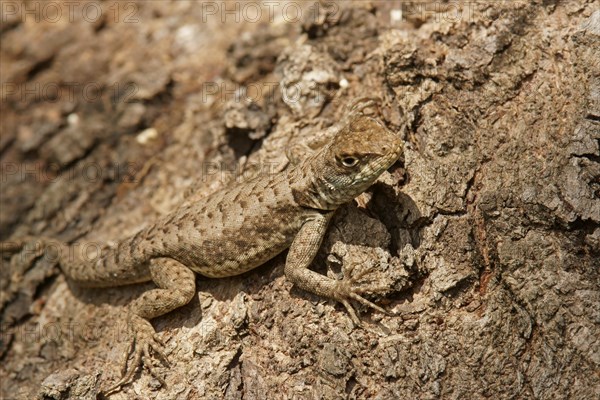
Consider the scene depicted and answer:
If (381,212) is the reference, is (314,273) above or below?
below

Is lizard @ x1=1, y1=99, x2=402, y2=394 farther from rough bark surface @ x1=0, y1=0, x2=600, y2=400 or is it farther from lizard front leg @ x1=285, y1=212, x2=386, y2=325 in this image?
rough bark surface @ x1=0, y1=0, x2=600, y2=400

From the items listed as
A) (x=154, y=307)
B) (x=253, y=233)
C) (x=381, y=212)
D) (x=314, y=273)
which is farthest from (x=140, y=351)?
(x=381, y=212)

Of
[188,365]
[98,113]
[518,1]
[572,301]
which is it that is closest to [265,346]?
[188,365]

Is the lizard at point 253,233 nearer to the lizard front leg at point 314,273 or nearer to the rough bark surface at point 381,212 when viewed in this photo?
the lizard front leg at point 314,273

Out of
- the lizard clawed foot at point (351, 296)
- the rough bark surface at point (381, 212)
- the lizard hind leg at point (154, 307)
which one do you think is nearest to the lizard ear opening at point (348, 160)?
the rough bark surface at point (381, 212)

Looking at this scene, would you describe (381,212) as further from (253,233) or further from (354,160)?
(253,233)

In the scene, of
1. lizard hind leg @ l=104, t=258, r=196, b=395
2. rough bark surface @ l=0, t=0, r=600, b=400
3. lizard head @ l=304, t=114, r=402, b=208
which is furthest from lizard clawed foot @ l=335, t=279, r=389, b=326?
lizard hind leg @ l=104, t=258, r=196, b=395
